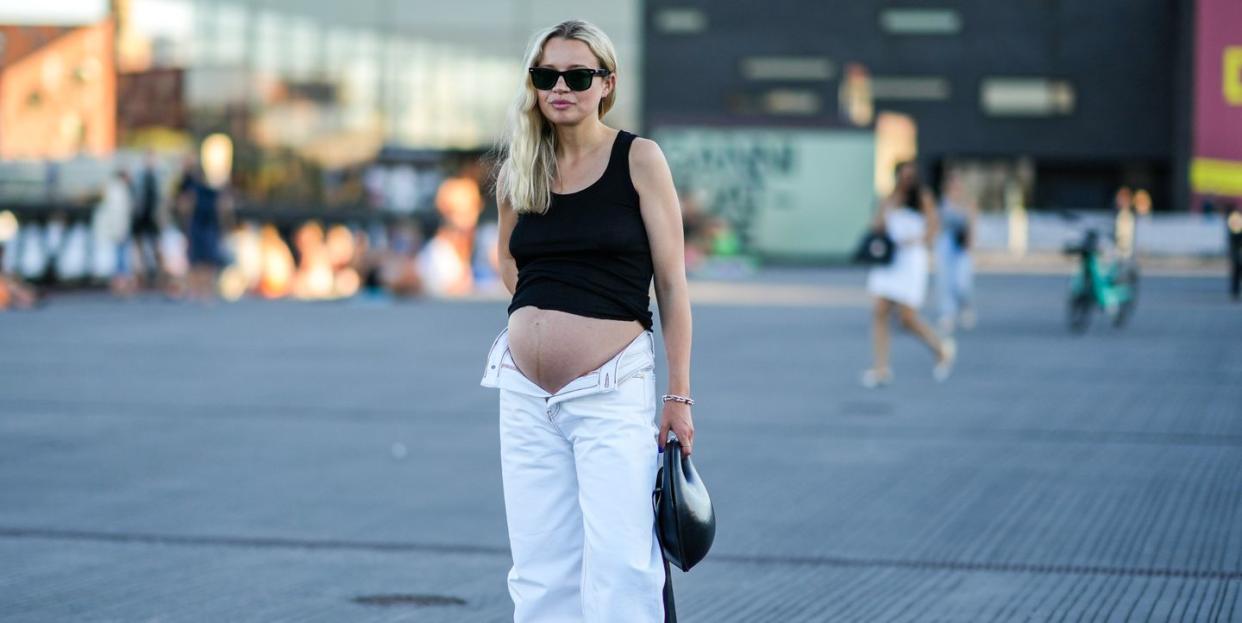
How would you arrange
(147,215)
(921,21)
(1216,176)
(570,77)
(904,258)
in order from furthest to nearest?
(921,21) → (1216,176) → (147,215) → (904,258) → (570,77)

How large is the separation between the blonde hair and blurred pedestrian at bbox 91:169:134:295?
68.9 feet

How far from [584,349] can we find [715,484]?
15.0 ft

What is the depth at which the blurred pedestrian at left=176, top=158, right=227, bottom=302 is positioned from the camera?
2283cm

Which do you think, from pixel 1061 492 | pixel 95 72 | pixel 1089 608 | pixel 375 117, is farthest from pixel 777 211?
pixel 1089 608

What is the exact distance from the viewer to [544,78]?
4125mm

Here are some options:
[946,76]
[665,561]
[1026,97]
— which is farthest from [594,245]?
[946,76]

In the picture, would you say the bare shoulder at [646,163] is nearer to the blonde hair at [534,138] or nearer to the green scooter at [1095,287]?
the blonde hair at [534,138]

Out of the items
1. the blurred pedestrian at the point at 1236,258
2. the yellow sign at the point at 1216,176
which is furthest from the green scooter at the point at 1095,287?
the yellow sign at the point at 1216,176

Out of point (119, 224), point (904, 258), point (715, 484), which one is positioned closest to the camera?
point (715, 484)

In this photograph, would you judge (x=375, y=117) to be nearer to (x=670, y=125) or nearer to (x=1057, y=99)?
(x=670, y=125)

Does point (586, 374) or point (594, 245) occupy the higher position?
point (594, 245)

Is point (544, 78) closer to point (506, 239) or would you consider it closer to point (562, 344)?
point (506, 239)

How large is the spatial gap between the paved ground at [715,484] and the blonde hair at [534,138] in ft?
6.84

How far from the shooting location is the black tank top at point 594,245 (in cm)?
407
